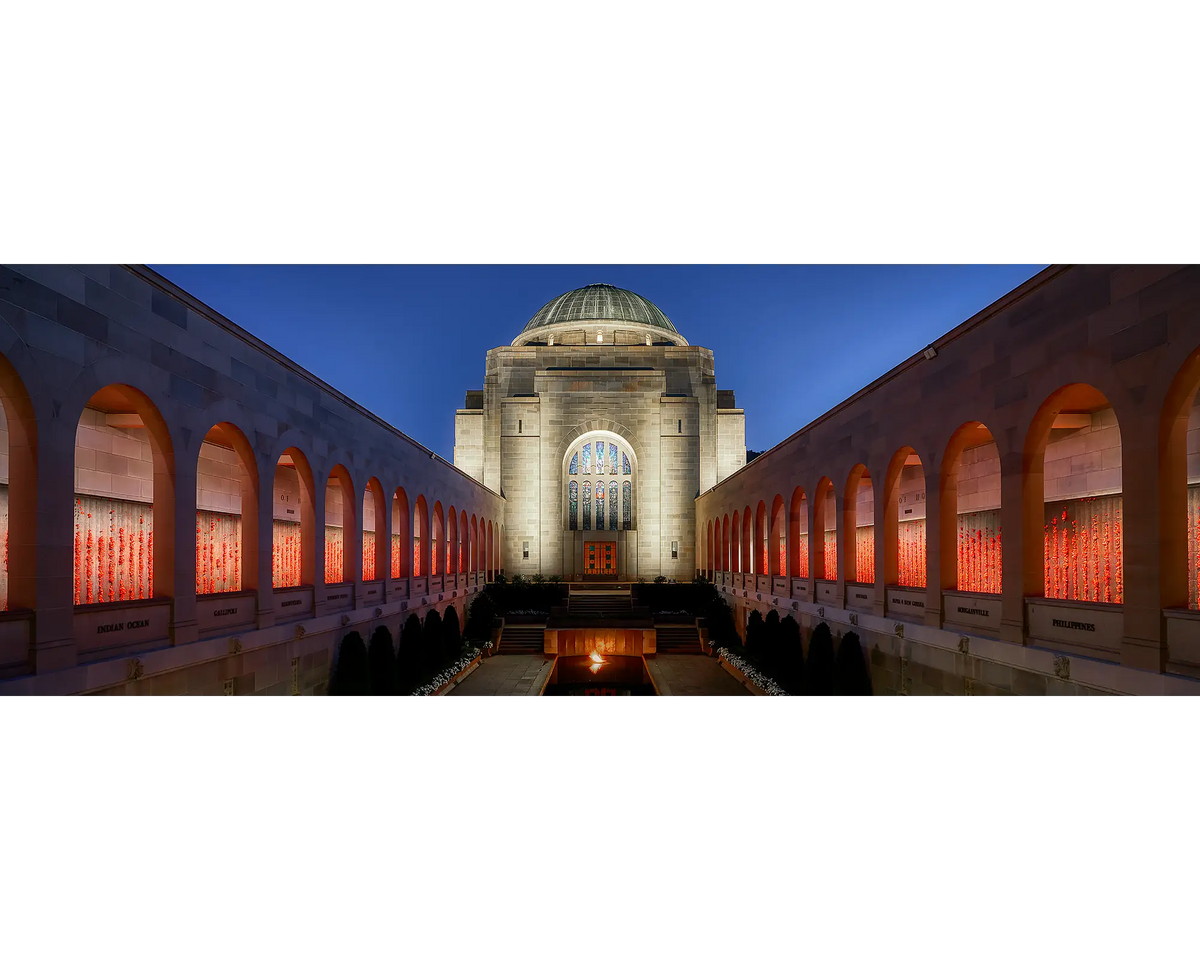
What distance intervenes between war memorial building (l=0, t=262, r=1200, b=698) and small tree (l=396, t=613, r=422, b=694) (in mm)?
679

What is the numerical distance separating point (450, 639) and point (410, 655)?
11.3ft

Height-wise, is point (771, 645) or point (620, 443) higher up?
point (620, 443)

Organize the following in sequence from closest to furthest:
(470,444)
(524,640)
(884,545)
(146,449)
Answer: (146,449) < (884,545) < (524,640) < (470,444)

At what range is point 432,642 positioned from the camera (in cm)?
1675

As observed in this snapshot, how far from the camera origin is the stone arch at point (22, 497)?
6.01 metres

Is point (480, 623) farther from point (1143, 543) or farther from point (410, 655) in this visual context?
point (1143, 543)

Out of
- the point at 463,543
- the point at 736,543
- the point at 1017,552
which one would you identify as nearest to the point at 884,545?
the point at 1017,552

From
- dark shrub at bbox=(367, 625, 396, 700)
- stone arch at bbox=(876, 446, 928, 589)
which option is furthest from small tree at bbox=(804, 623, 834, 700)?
dark shrub at bbox=(367, 625, 396, 700)

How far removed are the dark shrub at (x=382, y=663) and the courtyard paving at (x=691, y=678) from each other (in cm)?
642

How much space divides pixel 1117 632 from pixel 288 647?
11.1 metres

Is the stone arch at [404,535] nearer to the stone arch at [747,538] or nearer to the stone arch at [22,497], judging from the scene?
the stone arch at [747,538]
